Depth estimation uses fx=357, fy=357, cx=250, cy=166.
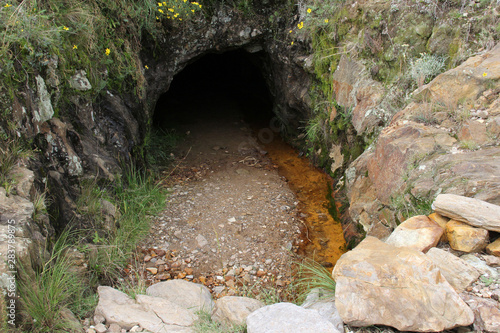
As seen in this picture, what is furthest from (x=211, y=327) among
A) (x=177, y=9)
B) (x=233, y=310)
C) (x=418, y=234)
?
(x=177, y=9)

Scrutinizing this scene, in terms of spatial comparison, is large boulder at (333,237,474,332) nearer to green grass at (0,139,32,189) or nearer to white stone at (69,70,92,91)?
green grass at (0,139,32,189)

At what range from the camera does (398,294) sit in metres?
2.00

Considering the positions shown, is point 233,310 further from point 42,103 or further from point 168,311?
point 42,103

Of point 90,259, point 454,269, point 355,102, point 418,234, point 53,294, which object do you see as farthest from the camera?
point 355,102

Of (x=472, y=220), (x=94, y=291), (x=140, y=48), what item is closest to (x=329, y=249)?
(x=472, y=220)

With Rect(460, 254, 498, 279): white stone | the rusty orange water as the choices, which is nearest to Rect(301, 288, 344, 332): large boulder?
Rect(460, 254, 498, 279): white stone

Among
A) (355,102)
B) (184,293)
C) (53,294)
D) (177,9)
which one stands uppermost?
(177,9)

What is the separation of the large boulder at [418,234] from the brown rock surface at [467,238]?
0.27 ft

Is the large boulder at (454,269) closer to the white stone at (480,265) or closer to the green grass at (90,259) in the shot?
the white stone at (480,265)

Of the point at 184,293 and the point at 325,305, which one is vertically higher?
the point at 325,305

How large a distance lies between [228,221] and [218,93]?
525cm

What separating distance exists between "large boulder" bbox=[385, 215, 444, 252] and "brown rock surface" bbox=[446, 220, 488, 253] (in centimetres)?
8

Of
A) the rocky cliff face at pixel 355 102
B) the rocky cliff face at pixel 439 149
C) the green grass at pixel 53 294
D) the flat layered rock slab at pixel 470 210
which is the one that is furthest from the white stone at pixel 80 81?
the flat layered rock slab at pixel 470 210

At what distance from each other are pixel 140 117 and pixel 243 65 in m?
4.49
